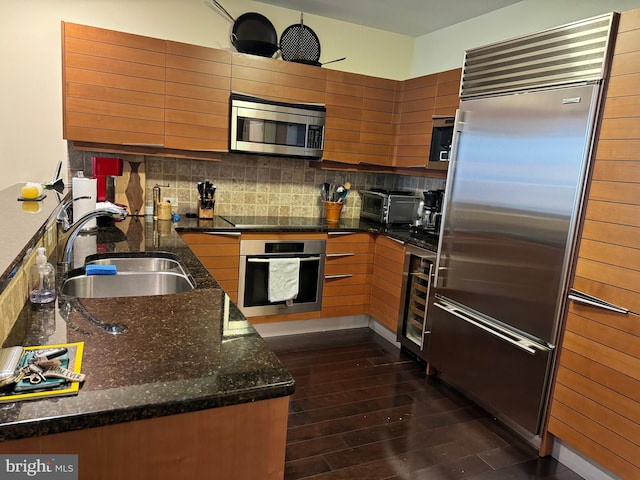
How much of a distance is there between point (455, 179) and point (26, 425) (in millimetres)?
2474

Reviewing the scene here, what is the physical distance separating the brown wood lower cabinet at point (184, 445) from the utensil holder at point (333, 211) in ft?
9.33

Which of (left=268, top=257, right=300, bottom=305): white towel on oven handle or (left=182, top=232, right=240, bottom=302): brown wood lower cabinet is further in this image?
(left=268, top=257, right=300, bottom=305): white towel on oven handle

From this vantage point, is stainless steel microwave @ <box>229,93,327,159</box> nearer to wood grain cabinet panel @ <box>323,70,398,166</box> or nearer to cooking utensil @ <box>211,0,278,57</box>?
wood grain cabinet panel @ <box>323,70,398,166</box>

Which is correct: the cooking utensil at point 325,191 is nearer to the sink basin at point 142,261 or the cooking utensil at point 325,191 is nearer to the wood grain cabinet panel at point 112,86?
the wood grain cabinet panel at point 112,86

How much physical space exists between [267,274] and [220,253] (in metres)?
0.40

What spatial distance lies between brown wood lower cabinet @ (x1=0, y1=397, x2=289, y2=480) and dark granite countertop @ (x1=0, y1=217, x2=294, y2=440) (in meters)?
0.03

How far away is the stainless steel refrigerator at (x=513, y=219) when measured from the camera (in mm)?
2061

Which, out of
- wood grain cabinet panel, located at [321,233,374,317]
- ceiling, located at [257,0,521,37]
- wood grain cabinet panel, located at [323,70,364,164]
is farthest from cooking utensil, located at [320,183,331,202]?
ceiling, located at [257,0,521,37]

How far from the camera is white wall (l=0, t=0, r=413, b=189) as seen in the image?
2930 mm

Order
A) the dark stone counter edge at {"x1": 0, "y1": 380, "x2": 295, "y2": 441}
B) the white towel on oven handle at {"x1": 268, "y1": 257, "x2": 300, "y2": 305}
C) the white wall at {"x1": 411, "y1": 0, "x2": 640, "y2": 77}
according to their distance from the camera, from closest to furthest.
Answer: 1. the dark stone counter edge at {"x1": 0, "y1": 380, "x2": 295, "y2": 441}
2. the white wall at {"x1": 411, "y1": 0, "x2": 640, "y2": 77}
3. the white towel on oven handle at {"x1": 268, "y1": 257, "x2": 300, "y2": 305}

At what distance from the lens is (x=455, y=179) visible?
8.87 feet

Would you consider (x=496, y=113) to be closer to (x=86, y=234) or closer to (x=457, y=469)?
(x=457, y=469)

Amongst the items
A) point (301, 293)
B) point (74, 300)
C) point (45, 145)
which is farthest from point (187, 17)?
point (74, 300)

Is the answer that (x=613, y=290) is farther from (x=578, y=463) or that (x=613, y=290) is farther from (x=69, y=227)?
(x=69, y=227)
